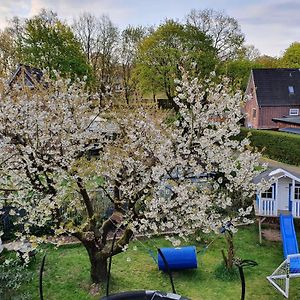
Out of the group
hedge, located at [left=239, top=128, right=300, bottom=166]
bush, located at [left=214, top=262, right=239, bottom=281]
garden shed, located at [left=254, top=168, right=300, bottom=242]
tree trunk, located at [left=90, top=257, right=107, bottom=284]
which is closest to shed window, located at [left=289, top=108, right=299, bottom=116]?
hedge, located at [left=239, top=128, right=300, bottom=166]

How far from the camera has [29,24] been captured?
90.8 feet

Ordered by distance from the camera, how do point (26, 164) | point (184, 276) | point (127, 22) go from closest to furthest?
point (26, 164)
point (184, 276)
point (127, 22)

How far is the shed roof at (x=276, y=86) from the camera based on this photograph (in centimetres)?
3045

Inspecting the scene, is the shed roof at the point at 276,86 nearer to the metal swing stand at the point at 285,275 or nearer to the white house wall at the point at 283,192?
the white house wall at the point at 283,192

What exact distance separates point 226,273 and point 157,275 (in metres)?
1.74

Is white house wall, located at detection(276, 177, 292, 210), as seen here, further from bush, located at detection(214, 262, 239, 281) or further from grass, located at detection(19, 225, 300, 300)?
bush, located at detection(214, 262, 239, 281)

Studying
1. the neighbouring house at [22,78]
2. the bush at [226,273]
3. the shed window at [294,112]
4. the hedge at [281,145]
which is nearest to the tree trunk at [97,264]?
the bush at [226,273]

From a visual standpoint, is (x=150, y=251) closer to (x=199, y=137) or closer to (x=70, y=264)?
(x=70, y=264)

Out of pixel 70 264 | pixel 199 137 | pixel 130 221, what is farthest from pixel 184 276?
pixel 199 137

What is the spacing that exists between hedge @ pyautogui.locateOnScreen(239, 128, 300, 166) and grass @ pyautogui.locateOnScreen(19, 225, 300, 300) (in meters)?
10.5

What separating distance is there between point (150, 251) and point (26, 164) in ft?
14.5

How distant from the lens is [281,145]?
70.9ft

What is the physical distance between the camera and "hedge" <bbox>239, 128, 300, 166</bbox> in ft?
67.4

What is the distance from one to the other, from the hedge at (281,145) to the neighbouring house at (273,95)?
676 cm
